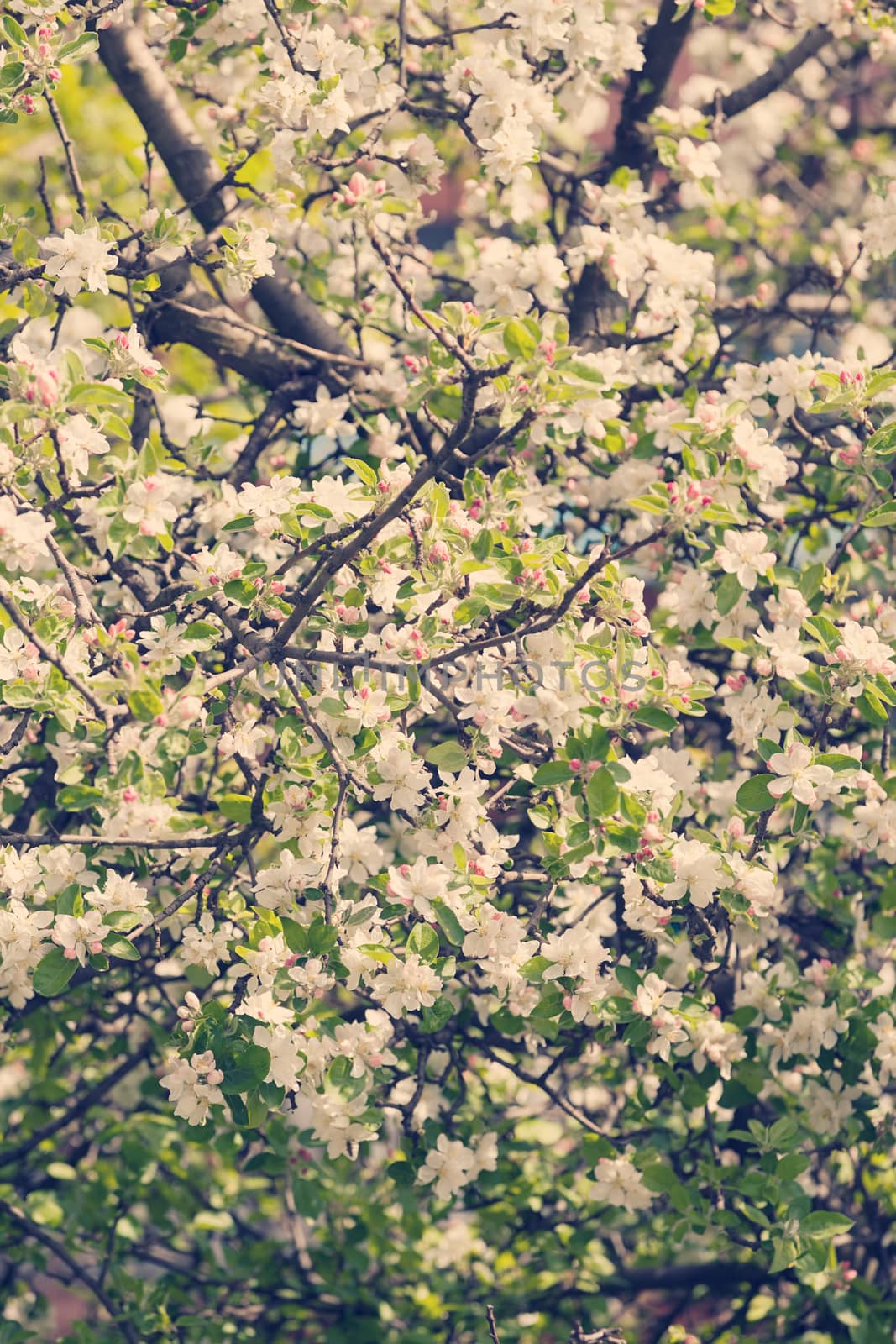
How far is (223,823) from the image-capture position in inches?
134

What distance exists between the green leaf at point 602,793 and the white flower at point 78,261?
56.8 inches

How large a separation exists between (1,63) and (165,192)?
5.31 feet

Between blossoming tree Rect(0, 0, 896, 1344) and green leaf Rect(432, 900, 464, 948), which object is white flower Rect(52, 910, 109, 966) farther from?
green leaf Rect(432, 900, 464, 948)

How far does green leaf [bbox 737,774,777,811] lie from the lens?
263 centimetres

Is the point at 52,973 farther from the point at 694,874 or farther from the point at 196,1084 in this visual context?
the point at 694,874

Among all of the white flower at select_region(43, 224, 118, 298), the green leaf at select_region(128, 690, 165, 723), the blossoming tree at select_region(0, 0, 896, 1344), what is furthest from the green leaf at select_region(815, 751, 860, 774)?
the white flower at select_region(43, 224, 118, 298)

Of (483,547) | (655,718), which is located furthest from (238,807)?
(655,718)

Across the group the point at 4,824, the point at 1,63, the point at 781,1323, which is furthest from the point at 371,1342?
the point at 1,63

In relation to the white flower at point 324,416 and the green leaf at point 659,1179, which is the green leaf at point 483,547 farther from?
the green leaf at point 659,1179

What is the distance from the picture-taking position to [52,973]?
2.58 metres

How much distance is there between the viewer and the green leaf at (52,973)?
8.41 ft

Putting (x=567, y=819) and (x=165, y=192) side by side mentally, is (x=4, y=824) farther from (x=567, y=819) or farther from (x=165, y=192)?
(x=165, y=192)

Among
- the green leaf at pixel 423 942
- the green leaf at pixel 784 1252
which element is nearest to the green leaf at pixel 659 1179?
the green leaf at pixel 784 1252

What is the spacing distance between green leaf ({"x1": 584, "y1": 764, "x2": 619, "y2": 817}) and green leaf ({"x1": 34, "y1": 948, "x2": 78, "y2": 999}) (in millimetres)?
1038
